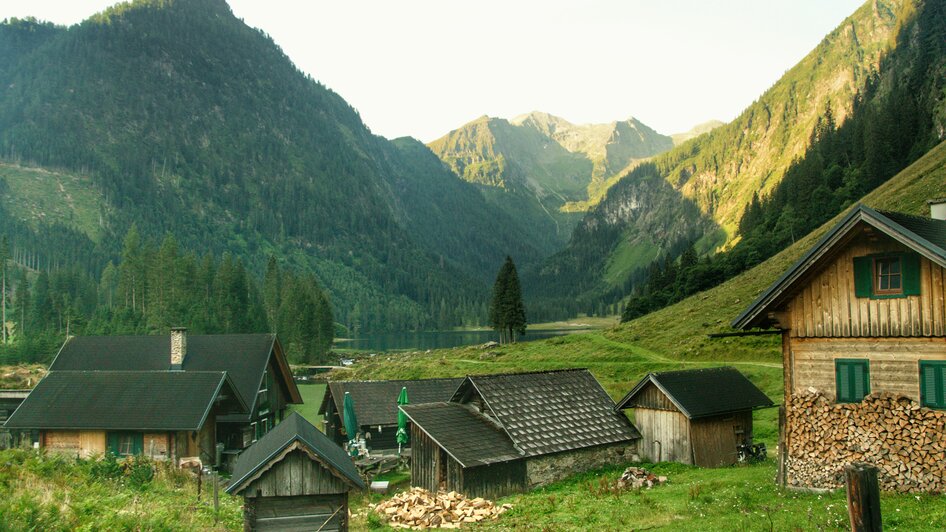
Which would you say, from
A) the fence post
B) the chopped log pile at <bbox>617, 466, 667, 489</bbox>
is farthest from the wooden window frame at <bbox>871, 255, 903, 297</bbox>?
the fence post

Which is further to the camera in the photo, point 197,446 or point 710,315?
point 710,315

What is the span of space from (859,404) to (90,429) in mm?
36586

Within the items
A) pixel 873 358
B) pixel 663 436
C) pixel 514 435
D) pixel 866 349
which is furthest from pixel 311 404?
pixel 873 358

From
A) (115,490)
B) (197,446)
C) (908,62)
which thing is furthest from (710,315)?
(908,62)

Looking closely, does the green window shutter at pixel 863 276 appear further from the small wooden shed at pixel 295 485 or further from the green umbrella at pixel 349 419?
the green umbrella at pixel 349 419

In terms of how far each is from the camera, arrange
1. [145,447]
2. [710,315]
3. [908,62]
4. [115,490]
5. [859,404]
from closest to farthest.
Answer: [859,404]
[115,490]
[145,447]
[710,315]
[908,62]

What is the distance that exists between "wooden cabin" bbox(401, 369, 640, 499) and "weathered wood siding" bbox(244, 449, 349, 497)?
1106 cm

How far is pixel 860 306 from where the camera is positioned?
1981 cm

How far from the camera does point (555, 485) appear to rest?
98.5 feet

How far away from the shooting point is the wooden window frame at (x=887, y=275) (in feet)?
62.7

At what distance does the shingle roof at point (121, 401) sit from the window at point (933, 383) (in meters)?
32.6

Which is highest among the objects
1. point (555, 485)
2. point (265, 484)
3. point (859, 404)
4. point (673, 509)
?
point (859, 404)

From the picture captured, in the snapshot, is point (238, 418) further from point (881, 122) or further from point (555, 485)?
point (881, 122)

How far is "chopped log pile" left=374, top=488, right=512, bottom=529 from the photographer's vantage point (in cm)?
2295
